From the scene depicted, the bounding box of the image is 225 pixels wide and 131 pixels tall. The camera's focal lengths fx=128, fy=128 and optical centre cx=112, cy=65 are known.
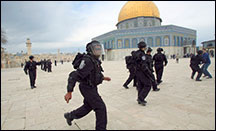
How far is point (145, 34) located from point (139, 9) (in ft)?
27.6

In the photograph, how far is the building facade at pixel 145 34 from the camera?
38875mm

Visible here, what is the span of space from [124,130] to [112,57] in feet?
135

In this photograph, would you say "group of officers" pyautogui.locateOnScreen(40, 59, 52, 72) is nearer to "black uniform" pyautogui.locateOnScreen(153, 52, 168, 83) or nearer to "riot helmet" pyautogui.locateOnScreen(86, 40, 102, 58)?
"black uniform" pyautogui.locateOnScreen(153, 52, 168, 83)

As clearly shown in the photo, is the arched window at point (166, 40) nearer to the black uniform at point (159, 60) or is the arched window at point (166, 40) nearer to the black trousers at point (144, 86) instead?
the black uniform at point (159, 60)

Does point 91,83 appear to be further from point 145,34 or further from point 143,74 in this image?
point 145,34

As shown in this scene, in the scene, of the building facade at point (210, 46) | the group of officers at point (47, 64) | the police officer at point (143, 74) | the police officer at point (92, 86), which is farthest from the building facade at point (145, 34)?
the police officer at point (92, 86)

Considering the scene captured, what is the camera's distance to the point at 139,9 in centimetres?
4050

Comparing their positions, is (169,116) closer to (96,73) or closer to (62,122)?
(96,73)

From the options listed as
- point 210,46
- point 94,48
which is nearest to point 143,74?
point 94,48

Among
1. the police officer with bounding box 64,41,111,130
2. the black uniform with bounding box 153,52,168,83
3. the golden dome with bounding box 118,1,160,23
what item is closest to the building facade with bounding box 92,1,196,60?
the golden dome with bounding box 118,1,160,23

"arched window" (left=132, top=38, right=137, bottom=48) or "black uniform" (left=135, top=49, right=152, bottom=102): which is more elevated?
"arched window" (left=132, top=38, right=137, bottom=48)

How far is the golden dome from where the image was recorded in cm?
4039

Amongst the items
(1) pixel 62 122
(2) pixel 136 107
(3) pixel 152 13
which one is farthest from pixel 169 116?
(3) pixel 152 13

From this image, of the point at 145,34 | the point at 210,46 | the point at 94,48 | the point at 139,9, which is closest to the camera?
the point at 94,48
